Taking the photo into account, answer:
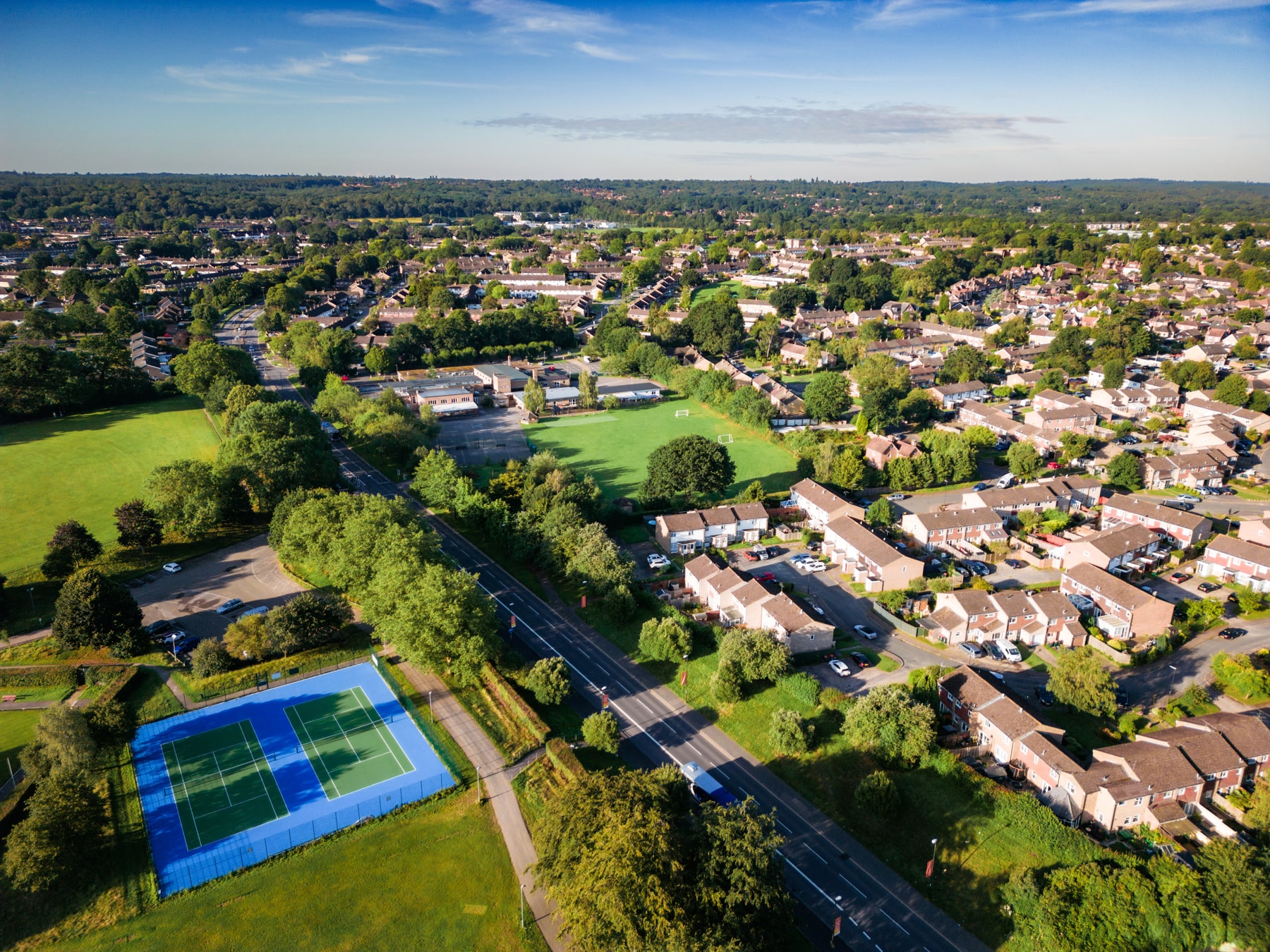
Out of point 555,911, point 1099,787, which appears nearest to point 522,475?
point 555,911

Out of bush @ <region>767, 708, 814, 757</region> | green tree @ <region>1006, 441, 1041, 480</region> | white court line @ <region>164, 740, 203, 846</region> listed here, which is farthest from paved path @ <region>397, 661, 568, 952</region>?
green tree @ <region>1006, 441, 1041, 480</region>

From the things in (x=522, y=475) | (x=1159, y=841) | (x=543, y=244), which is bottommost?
(x=1159, y=841)

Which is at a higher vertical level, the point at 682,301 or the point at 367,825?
the point at 682,301

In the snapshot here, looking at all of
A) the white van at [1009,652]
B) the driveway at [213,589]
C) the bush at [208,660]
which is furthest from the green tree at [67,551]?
the white van at [1009,652]

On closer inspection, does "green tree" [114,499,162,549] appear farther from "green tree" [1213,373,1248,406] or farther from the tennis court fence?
"green tree" [1213,373,1248,406]

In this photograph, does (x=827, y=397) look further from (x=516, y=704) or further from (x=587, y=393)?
(x=516, y=704)

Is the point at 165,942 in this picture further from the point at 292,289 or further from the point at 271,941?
the point at 292,289

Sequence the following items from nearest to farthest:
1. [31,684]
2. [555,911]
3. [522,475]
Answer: [555,911], [31,684], [522,475]
